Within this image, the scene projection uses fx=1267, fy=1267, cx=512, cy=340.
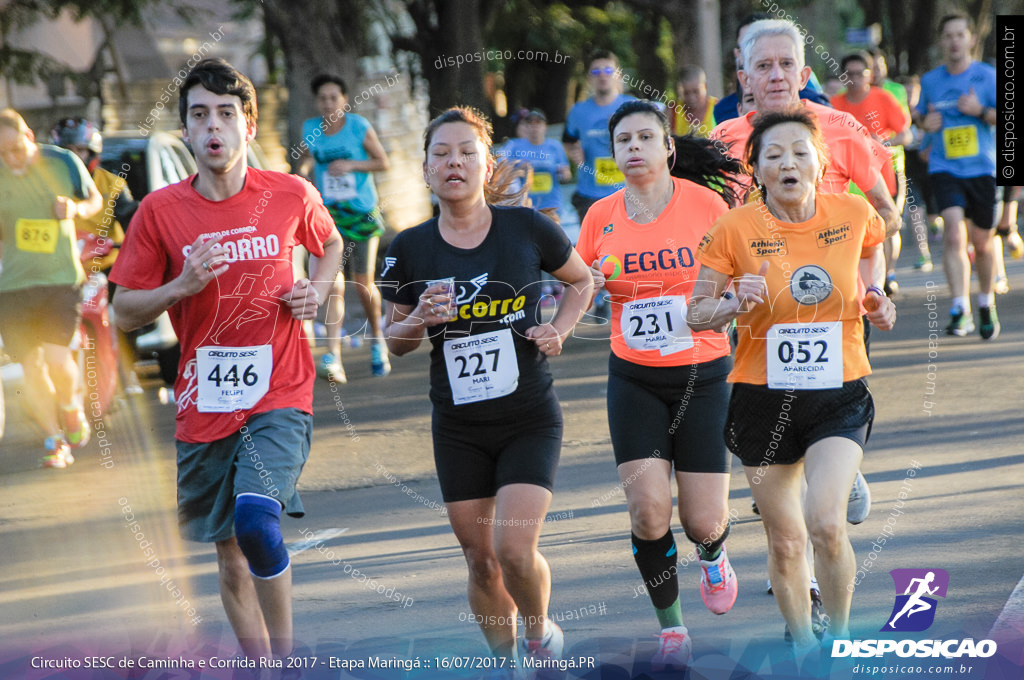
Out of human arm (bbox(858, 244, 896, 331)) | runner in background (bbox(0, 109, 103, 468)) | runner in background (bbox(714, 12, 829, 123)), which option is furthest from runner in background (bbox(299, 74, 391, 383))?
human arm (bbox(858, 244, 896, 331))

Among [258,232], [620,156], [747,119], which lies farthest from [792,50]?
[258,232]

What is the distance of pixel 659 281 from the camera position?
4375 millimetres

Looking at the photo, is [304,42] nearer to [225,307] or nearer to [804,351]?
[225,307]

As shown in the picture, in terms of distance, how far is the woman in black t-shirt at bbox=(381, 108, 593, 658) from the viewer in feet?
12.8

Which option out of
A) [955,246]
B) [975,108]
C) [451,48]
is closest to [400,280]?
[955,246]

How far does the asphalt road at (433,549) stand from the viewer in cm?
420

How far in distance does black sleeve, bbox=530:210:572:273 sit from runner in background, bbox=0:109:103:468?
4.29 meters

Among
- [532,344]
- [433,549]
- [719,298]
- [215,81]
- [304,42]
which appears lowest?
[433,549]

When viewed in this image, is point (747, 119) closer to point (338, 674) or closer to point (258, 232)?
point (258, 232)

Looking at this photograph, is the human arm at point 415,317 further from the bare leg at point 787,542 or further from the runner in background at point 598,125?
the runner in background at point 598,125

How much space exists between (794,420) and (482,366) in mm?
965

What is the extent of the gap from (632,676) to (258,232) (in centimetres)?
182

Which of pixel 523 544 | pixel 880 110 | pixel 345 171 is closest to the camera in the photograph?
pixel 523 544

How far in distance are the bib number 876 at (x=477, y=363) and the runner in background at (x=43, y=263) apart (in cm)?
433
